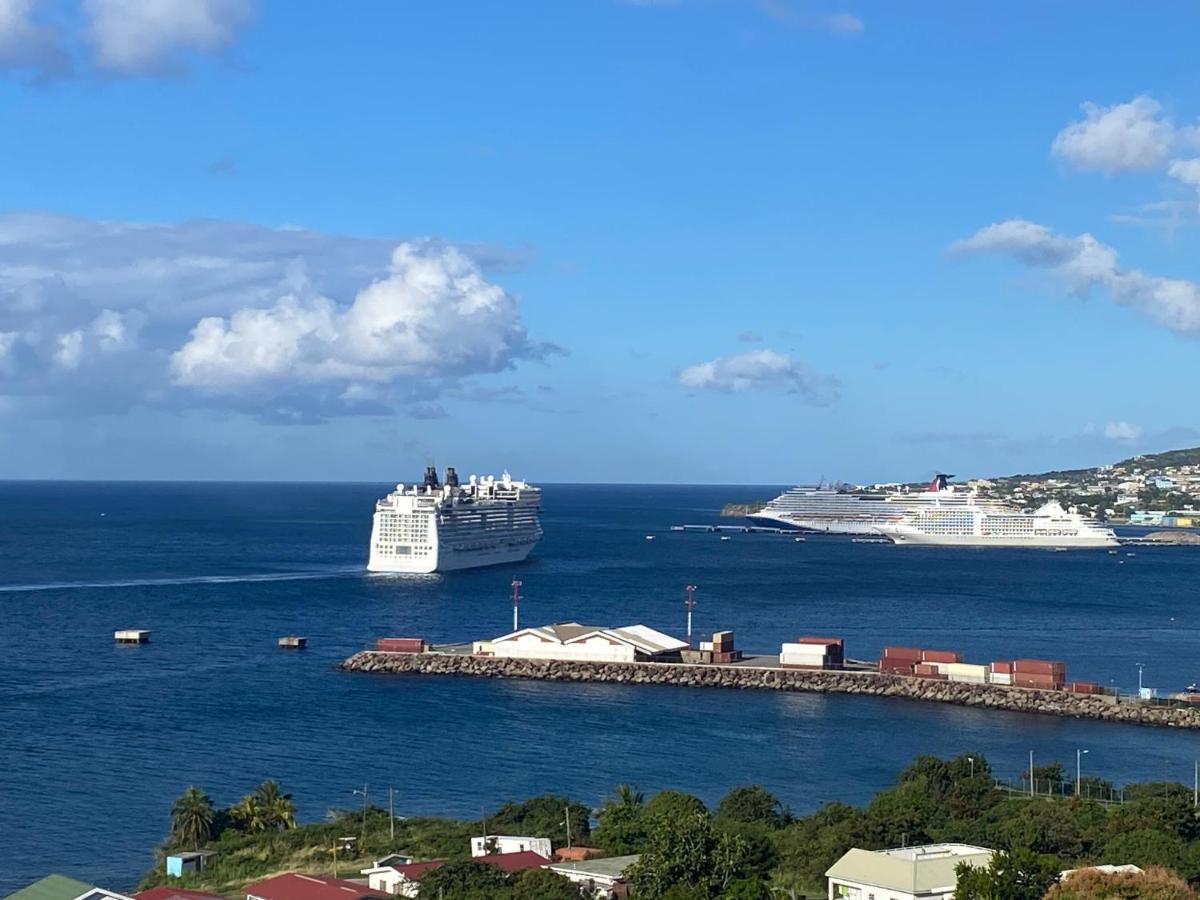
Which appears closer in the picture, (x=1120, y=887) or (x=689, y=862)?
(x=1120, y=887)

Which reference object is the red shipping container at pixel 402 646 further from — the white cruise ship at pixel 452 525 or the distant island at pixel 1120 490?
the distant island at pixel 1120 490

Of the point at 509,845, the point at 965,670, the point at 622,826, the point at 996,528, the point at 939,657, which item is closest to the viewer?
the point at 509,845

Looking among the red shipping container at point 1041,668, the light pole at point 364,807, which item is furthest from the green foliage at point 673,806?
the red shipping container at point 1041,668

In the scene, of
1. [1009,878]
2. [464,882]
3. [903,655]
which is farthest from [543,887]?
[903,655]

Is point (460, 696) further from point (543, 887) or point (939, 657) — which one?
point (543, 887)

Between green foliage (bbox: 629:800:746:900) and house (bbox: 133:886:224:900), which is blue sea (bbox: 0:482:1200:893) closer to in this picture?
house (bbox: 133:886:224:900)

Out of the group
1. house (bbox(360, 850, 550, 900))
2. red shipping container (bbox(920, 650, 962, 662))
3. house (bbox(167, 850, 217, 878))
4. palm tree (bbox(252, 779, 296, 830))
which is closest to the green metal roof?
house (bbox(360, 850, 550, 900))

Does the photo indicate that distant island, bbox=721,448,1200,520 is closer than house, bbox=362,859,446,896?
No
